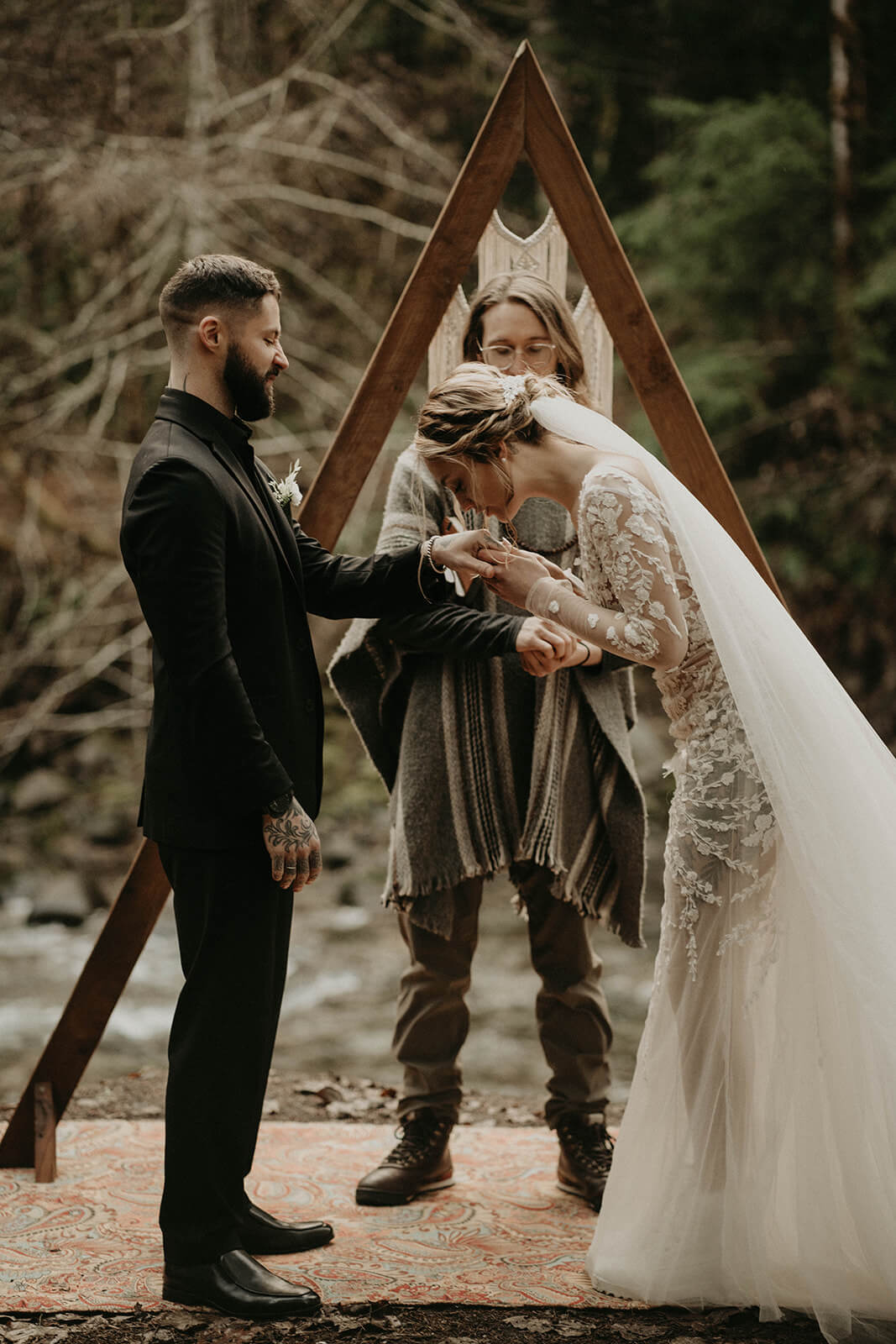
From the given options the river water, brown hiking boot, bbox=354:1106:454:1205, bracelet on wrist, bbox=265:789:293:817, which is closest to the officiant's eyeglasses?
bracelet on wrist, bbox=265:789:293:817

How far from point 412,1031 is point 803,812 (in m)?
1.08

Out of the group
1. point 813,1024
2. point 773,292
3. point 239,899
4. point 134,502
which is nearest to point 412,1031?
point 239,899

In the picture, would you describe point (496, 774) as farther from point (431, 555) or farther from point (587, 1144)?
point (587, 1144)

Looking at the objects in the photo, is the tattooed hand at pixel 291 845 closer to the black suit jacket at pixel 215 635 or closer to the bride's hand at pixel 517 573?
the black suit jacket at pixel 215 635

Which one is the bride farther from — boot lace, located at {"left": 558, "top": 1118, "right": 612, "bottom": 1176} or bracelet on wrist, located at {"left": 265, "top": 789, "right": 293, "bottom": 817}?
bracelet on wrist, located at {"left": 265, "top": 789, "right": 293, "bottom": 817}

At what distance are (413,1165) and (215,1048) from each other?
780 mm

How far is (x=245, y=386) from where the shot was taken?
7.50 ft

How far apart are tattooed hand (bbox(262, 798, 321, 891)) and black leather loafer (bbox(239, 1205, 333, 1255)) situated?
2.60 feet

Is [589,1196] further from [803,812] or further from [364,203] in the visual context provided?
[364,203]

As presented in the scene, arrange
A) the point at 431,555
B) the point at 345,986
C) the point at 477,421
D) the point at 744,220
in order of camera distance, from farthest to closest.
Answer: the point at 744,220, the point at 345,986, the point at 431,555, the point at 477,421

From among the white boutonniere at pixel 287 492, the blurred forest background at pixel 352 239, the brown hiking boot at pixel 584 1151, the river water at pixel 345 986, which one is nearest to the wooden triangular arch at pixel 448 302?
the white boutonniere at pixel 287 492

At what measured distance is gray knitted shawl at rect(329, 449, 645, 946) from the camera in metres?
2.71

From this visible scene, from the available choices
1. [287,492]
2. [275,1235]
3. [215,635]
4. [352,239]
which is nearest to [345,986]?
[275,1235]

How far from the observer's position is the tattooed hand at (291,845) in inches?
85.0
